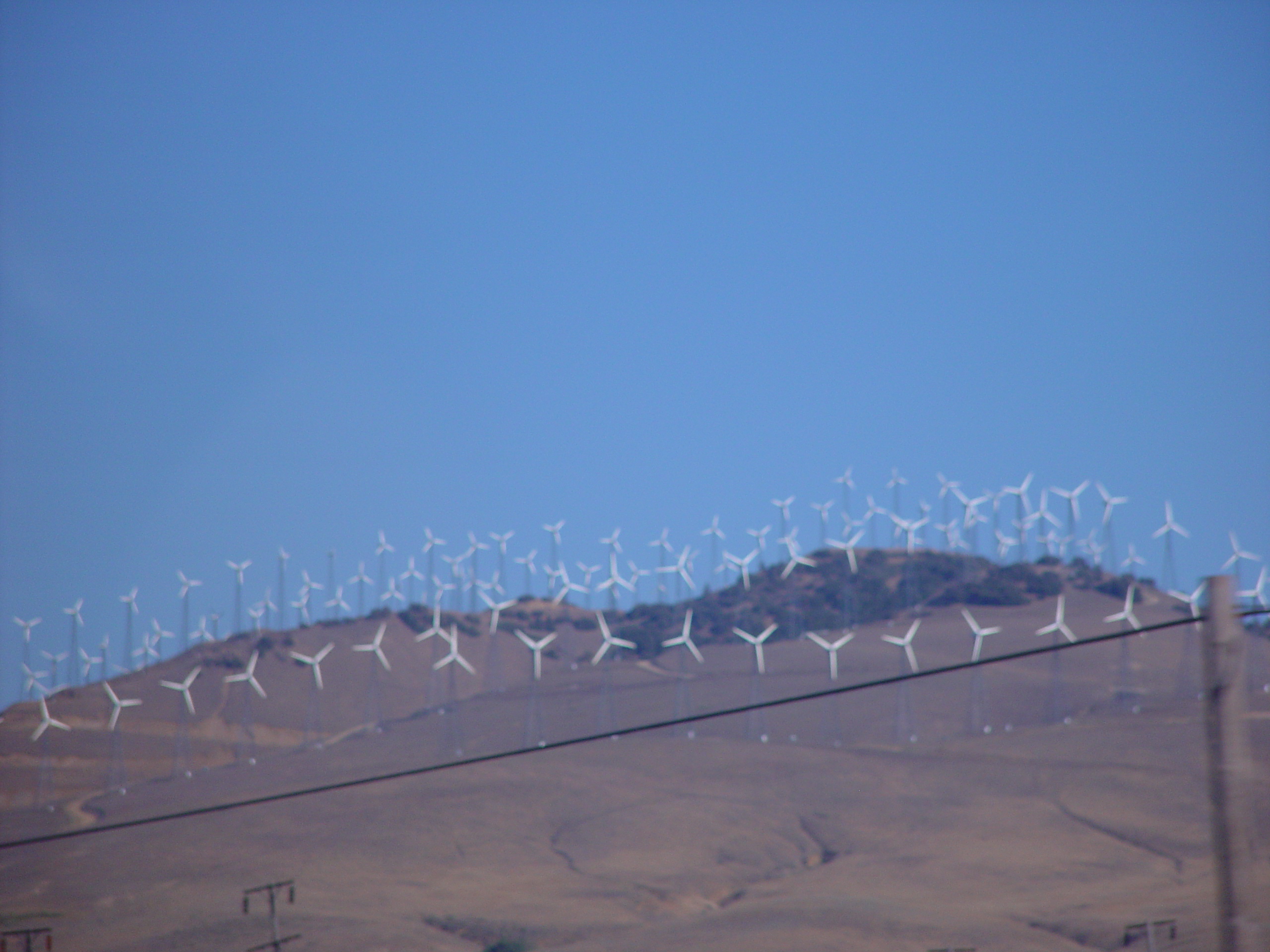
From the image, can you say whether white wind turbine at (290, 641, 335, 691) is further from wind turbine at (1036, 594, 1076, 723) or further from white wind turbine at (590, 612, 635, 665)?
wind turbine at (1036, 594, 1076, 723)

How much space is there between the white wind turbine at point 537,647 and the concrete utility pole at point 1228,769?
7616 cm

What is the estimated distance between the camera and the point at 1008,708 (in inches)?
3666

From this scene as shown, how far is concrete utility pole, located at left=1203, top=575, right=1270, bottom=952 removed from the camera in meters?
8.05

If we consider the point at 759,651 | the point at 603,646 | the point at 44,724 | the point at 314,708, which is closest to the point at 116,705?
the point at 44,724

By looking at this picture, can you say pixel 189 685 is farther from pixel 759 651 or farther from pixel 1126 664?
pixel 1126 664

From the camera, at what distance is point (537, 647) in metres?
93.6

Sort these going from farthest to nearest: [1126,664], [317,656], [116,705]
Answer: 1. [317,656]
2. [116,705]
3. [1126,664]

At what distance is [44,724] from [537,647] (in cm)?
3699

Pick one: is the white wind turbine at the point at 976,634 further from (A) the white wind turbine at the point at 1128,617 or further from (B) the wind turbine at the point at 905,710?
(A) the white wind turbine at the point at 1128,617

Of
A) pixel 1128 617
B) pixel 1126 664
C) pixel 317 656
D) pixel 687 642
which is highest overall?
pixel 687 642

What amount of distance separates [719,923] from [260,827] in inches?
1371

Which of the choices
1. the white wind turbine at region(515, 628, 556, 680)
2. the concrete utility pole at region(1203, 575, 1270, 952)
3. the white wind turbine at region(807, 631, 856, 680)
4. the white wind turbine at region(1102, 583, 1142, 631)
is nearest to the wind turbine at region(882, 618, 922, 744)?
the white wind turbine at region(807, 631, 856, 680)

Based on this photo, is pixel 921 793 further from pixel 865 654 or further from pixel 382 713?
pixel 382 713

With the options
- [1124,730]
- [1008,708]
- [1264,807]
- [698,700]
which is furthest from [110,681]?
[1264,807]
